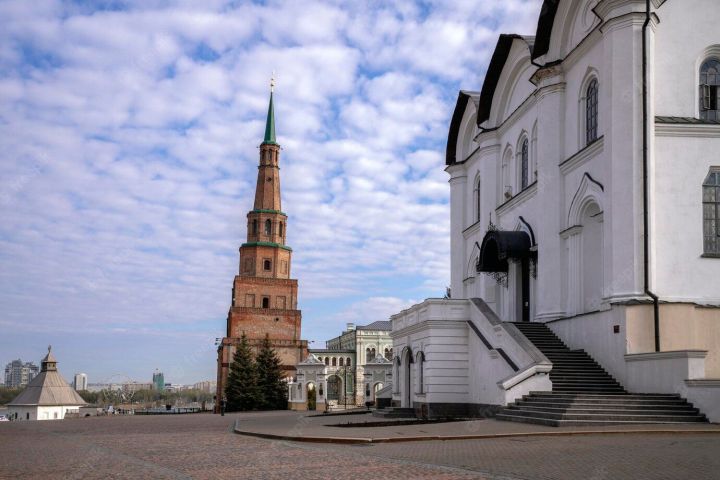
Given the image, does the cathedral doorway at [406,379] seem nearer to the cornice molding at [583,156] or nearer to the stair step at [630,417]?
the cornice molding at [583,156]

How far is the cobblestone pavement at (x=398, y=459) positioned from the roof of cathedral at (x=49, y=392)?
56273 mm

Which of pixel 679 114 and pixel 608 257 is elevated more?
pixel 679 114

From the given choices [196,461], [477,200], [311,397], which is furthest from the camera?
[311,397]

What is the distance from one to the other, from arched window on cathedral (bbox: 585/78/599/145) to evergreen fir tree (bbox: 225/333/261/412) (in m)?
44.7

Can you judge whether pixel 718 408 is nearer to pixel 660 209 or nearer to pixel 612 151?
pixel 660 209

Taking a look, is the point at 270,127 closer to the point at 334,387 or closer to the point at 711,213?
the point at 334,387

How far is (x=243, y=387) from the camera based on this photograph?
64812mm

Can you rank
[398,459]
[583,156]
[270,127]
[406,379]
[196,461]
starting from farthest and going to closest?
[270,127], [406,379], [583,156], [196,461], [398,459]

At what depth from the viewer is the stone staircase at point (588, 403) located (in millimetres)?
18203

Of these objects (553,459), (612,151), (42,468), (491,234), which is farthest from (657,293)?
(42,468)

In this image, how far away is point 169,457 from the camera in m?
15.0

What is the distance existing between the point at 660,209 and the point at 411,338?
1020cm

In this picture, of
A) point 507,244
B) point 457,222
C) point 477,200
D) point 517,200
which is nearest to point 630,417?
point 507,244

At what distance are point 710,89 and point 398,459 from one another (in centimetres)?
1608
